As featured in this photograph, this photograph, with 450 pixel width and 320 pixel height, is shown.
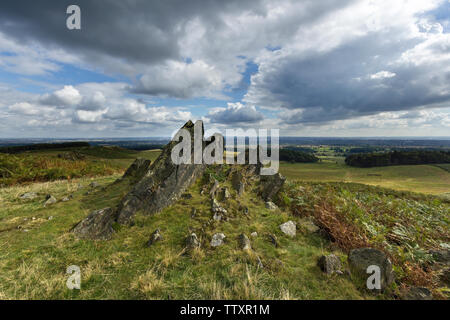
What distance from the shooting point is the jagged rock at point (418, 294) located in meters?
4.73

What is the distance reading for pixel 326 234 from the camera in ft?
27.8

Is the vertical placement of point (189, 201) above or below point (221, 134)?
below

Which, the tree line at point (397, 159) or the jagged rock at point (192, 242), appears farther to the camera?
the tree line at point (397, 159)

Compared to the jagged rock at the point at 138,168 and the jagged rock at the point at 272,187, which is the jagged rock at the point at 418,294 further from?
the jagged rock at the point at 138,168

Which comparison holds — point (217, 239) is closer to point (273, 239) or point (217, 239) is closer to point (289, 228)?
point (273, 239)

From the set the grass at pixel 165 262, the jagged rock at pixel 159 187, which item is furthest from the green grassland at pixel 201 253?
the jagged rock at pixel 159 187

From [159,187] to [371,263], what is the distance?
948 cm

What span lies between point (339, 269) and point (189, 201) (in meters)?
7.61

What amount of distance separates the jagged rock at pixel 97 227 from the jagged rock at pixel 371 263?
949cm

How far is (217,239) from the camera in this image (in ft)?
23.8

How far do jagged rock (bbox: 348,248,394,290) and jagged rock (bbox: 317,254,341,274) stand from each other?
39 cm
